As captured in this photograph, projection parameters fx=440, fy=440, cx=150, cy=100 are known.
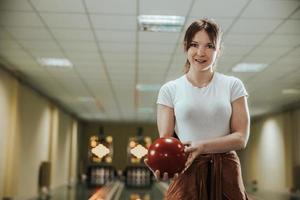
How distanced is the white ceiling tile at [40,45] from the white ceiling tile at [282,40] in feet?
12.6

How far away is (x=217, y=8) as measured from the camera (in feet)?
19.8

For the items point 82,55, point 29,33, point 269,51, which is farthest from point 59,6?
point 269,51

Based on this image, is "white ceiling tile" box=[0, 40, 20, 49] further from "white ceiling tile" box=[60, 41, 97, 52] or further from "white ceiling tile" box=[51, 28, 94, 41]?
"white ceiling tile" box=[51, 28, 94, 41]

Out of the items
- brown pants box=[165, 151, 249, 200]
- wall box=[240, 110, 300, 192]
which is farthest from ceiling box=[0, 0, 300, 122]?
wall box=[240, 110, 300, 192]

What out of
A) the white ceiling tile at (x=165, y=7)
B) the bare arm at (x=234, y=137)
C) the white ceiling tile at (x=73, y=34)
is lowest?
the bare arm at (x=234, y=137)

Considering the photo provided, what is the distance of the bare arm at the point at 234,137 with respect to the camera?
59.8 inches

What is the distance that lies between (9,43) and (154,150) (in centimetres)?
721

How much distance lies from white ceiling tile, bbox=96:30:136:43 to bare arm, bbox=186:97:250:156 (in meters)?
5.77

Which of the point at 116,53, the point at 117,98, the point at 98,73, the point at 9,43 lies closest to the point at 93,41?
the point at 116,53

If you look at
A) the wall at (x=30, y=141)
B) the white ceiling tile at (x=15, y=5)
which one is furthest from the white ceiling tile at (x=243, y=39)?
the wall at (x=30, y=141)

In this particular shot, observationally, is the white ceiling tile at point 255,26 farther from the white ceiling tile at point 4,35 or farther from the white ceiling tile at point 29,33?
A: the white ceiling tile at point 4,35

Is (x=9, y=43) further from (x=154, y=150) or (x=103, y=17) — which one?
(x=154, y=150)

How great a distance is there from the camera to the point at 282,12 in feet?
20.3

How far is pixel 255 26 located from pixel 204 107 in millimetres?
5571
